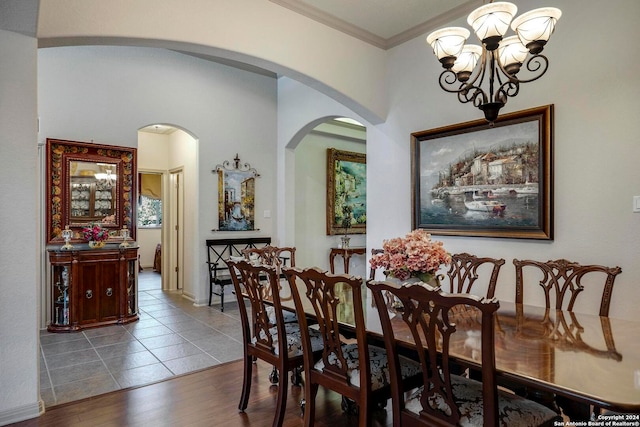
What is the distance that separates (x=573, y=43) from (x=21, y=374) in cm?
453

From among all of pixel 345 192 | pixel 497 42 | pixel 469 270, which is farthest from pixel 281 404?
pixel 345 192

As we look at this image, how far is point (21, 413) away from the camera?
94.3 inches

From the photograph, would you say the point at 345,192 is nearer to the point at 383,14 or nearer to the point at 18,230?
the point at 383,14

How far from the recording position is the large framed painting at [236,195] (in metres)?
5.75

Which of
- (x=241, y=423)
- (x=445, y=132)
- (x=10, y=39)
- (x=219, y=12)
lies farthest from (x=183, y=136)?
(x=241, y=423)

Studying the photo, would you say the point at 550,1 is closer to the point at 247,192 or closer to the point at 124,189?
the point at 247,192

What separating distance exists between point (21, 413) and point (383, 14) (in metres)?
4.24

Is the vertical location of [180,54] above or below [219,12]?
above

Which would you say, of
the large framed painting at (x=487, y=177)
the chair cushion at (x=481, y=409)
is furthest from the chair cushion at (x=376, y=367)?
the large framed painting at (x=487, y=177)

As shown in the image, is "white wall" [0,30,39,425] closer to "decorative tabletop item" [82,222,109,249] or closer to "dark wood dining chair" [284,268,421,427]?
"dark wood dining chair" [284,268,421,427]

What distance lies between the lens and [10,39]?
7.81 ft

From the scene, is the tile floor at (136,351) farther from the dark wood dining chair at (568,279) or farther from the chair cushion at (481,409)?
the dark wood dining chair at (568,279)

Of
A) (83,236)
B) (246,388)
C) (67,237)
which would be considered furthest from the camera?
(83,236)

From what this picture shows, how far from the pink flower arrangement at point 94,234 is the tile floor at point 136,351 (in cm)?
103
